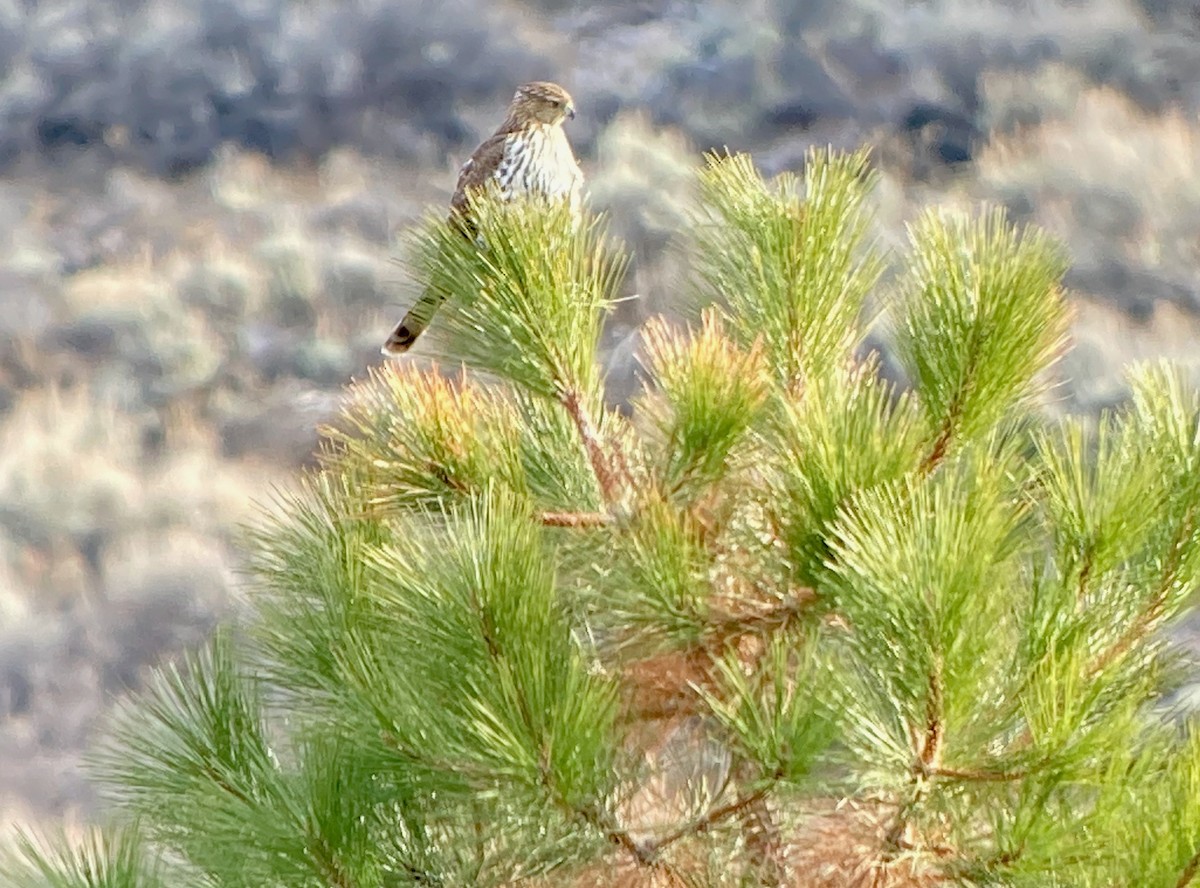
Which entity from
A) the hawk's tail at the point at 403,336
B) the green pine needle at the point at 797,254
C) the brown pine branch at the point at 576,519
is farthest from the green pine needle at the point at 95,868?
the green pine needle at the point at 797,254

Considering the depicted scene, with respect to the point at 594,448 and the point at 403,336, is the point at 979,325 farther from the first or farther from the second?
the point at 403,336

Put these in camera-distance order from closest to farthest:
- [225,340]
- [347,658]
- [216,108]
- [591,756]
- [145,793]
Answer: [591,756]
[347,658]
[145,793]
[225,340]
[216,108]

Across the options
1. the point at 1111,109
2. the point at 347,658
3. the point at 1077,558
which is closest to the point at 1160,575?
the point at 1077,558

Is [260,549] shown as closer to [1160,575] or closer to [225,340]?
[1160,575]

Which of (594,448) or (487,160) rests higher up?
(487,160)

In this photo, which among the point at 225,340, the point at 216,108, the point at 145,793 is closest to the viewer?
the point at 145,793

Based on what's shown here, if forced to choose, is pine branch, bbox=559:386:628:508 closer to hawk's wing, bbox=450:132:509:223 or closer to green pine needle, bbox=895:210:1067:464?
green pine needle, bbox=895:210:1067:464

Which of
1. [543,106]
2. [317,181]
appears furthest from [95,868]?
[317,181]
